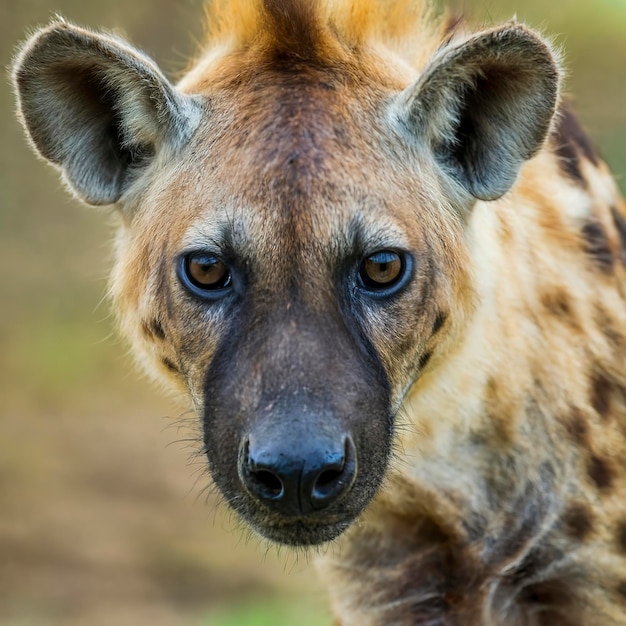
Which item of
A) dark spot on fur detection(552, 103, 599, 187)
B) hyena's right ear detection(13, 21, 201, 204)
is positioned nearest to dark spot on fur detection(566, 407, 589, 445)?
dark spot on fur detection(552, 103, 599, 187)

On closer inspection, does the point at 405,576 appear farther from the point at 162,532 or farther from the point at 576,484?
the point at 162,532

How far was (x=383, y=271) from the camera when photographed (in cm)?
243

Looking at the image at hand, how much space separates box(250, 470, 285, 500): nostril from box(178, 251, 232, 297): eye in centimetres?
42

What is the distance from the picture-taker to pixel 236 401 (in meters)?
2.27

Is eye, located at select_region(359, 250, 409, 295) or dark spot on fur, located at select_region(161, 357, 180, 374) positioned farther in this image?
dark spot on fur, located at select_region(161, 357, 180, 374)

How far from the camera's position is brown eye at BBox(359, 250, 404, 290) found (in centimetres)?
240

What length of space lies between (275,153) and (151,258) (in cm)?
41

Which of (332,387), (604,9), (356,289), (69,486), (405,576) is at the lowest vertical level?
(69,486)

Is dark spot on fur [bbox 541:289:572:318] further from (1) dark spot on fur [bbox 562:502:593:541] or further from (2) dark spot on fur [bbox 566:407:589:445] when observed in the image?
(1) dark spot on fur [bbox 562:502:593:541]

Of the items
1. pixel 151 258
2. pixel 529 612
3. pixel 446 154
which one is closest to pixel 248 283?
pixel 151 258

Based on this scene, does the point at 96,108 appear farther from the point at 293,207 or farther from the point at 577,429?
the point at 577,429

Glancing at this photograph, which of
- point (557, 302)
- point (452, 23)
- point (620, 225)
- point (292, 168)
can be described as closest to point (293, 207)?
point (292, 168)

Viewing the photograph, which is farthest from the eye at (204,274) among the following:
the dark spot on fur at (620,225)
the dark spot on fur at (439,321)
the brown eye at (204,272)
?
the dark spot on fur at (620,225)

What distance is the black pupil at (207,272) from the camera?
7.92 ft
